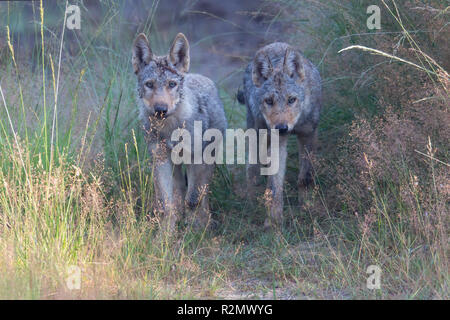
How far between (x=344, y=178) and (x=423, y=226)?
0.94 metres

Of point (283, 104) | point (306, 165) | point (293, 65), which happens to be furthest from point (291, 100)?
point (306, 165)

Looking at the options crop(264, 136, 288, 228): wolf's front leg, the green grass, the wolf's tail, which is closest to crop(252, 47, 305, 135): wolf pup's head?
crop(264, 136, 288, 228): wolf's front leg

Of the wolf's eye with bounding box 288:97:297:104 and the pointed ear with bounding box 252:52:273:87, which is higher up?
the pointed ear with bounding box 252:52:273:87

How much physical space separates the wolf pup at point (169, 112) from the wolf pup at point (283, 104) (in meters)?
0.54

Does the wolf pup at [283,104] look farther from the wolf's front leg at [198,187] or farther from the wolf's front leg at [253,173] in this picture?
the wolf's front leg at [198,187]

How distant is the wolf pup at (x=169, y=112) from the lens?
5.48 meters

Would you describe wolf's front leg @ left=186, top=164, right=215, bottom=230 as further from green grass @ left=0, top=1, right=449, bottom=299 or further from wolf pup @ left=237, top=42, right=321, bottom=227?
wolf pup @ left=237, top=42, right=321, bottom=227

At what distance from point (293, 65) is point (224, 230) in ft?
5.43

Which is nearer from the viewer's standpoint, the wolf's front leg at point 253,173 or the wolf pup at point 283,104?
the wolf pup at point 283,104

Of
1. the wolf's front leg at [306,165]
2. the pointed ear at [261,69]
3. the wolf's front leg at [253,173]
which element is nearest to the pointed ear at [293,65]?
the pointed ear at [261,69]

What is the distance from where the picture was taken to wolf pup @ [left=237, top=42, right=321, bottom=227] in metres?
5.71

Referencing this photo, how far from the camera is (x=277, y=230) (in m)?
5.33

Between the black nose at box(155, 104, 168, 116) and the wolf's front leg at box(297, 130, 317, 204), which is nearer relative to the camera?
the black nose at box(155, 104, 168, 116)
